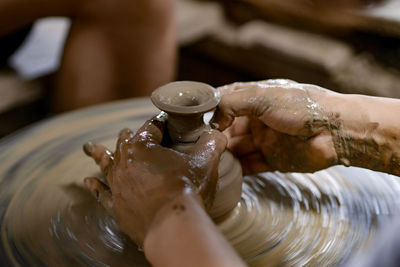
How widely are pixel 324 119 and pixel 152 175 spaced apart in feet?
1.63

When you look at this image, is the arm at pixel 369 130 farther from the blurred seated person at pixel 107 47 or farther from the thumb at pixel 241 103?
the blurred seated person at pixel 107 47

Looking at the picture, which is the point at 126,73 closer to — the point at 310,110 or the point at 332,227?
the point at 310,110

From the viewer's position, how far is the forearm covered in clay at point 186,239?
81 cm

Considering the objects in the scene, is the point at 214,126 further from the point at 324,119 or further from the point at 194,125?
the point at 324,119

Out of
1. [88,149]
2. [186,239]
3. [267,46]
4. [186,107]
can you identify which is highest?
[186,107]

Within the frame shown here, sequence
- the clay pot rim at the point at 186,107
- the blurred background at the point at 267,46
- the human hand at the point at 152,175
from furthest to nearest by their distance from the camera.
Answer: the blurred background at the point at 267,46
the clay pot rim at the point at 186,107
the human hand at the point at 152,175

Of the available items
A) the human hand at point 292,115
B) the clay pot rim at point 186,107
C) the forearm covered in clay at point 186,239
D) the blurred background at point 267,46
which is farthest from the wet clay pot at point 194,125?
the blurred background at point 267,46

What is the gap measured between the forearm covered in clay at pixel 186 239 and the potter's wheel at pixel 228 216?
0.23m

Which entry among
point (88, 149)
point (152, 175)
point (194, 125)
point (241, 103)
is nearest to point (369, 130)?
point (241, 103)

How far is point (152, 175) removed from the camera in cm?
93

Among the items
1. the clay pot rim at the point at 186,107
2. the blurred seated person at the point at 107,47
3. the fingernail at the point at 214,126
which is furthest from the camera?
the blurred seated person at the point at 107,47

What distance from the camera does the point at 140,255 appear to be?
42.8 inches

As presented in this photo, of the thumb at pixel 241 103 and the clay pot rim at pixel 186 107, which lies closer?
the clay pot rim at pixel 186 107

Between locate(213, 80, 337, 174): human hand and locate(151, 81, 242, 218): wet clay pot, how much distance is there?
103mm
